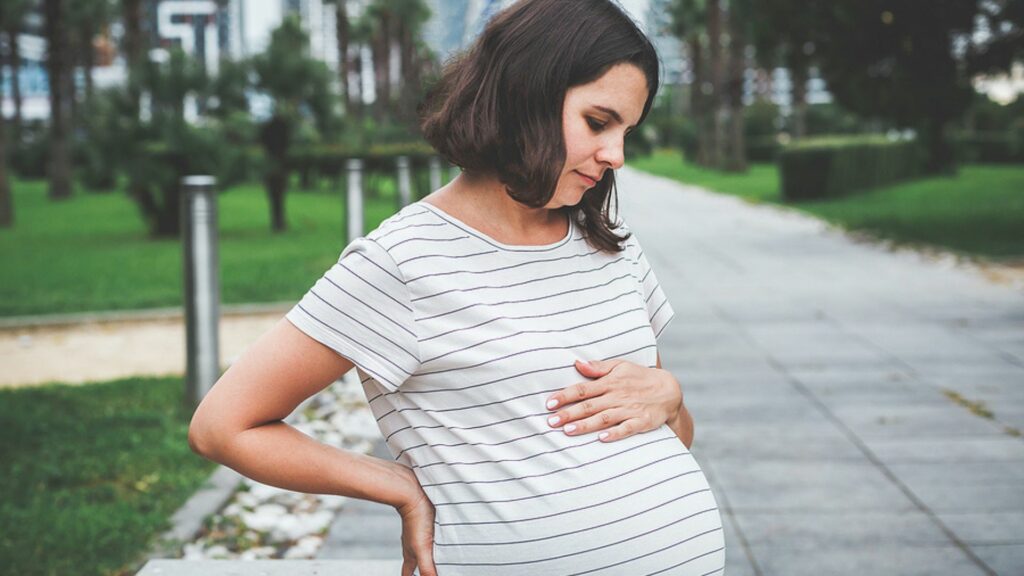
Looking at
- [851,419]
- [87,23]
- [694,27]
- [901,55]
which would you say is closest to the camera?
[851,419]

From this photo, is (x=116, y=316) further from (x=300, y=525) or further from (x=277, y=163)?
(x=277, y=163)

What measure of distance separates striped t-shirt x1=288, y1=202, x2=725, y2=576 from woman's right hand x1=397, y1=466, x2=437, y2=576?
2 centimetres

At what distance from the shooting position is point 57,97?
2730 cm

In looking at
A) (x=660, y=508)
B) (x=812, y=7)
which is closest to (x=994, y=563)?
(x=660, y=508)

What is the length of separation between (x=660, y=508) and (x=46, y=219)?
74.9ft

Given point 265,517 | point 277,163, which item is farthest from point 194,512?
point 277,163

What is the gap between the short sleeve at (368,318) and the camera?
1665 mm

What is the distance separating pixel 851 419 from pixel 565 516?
432 cm

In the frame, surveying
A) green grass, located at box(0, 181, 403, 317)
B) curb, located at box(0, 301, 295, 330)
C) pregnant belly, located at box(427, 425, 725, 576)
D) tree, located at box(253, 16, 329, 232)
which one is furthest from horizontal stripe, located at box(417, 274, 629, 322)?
tree, located at box(253, 16, 329, 232)

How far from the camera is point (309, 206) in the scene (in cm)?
2481

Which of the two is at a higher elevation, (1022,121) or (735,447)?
(1022,121)

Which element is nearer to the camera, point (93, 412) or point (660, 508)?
point (660, 508)

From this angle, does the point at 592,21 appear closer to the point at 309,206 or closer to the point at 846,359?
the point at 846,359

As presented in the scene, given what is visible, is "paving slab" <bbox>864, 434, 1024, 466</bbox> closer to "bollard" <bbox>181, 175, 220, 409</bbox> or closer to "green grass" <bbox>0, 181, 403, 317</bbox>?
"bollard" <bbox>181, 175, 220, 409</bbox>
